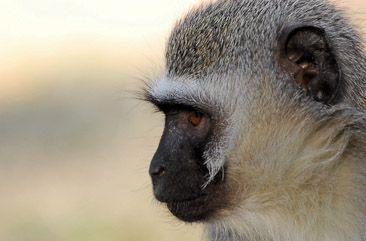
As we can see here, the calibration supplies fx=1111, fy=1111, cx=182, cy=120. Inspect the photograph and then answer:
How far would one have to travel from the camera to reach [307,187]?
17.9 ft

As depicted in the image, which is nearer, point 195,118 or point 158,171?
point 158,171

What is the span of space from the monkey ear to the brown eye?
54 cm

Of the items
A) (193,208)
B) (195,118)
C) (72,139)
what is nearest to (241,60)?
(195,118)

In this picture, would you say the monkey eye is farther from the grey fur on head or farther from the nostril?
the nostril

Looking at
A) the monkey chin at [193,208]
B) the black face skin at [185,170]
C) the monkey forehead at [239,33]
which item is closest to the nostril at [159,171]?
the black face skin at [185,170]

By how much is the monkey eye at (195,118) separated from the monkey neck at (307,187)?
0.29m

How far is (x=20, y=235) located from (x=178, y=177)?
218 inches

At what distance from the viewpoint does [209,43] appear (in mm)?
5645

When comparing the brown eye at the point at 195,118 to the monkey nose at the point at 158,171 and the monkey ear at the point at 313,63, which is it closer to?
the monkey nose at the point at 158,171

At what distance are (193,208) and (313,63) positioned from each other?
95 cm

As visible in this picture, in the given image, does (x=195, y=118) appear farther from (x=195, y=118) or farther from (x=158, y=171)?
(x=158, y=171)

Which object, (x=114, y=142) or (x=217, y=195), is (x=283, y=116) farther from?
(x=114, y=142)

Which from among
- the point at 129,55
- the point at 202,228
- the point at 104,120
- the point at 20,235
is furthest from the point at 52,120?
the point at 202,228

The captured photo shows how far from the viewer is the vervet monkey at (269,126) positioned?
17.5ft
